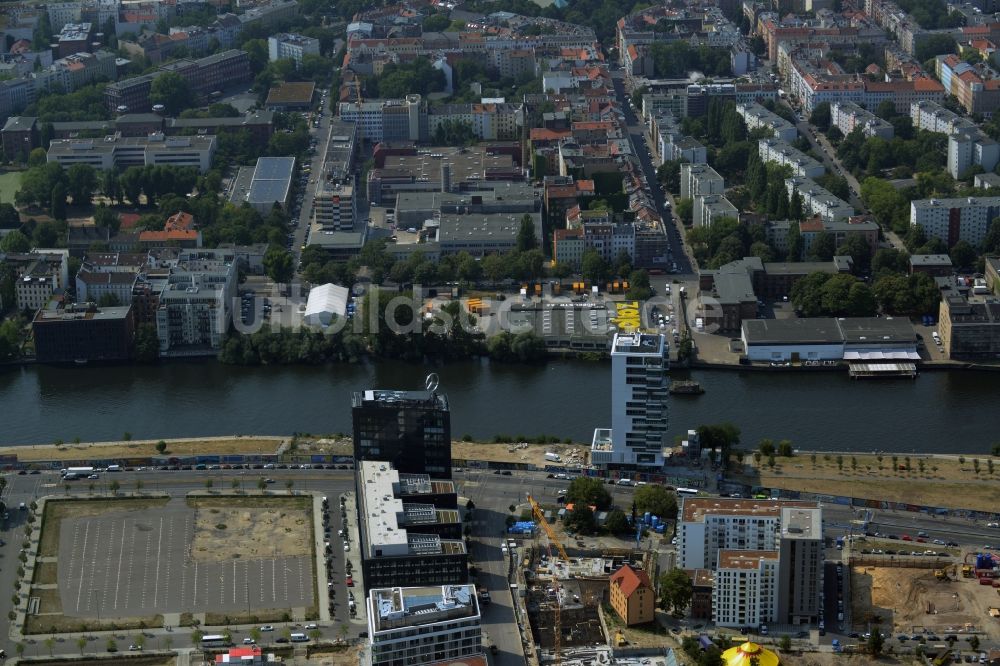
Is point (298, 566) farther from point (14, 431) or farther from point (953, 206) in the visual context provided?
point (953, 206)

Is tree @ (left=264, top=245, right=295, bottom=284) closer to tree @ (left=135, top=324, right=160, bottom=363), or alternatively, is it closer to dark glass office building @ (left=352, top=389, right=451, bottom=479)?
tree @ (left=135, top=324, right=160, bottom=363)

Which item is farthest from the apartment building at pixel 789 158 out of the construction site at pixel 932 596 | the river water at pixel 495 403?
the construction site at pixel 932 596

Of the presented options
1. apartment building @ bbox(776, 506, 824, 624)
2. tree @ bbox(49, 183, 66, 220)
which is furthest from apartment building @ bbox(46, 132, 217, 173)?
apartment building @ bbox(776, 506, 824, 624)

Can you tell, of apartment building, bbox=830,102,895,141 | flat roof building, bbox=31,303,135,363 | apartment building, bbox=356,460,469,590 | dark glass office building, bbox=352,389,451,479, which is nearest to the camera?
apartment building, bbox=356,460,469,590

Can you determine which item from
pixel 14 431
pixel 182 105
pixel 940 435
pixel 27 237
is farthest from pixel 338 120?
pixel 940 435

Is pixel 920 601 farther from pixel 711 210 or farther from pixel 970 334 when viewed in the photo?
pixel 711 210

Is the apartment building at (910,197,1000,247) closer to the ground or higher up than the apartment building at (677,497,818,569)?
higher up
